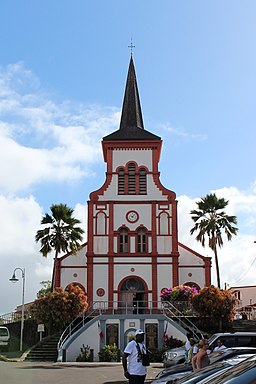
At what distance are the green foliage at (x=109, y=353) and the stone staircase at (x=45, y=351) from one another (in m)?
2.53

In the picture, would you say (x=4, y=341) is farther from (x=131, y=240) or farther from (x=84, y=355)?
(x=131, y=240)

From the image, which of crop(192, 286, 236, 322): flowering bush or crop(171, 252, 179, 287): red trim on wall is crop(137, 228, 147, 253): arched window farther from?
crop(192, 286, 236, 322): flowering bush

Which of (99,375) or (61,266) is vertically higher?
(61,266)

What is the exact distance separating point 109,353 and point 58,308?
4210mm

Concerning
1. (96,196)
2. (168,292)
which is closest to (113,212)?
(96,196)

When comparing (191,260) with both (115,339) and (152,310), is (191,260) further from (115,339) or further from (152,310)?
(115,339)

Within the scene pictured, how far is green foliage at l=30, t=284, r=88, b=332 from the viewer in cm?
3397

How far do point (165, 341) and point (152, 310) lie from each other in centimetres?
434

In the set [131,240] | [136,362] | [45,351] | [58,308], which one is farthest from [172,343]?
[136,362]

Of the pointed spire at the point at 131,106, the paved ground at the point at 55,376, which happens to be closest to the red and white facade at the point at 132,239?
the pointed spire at the point at 131,106

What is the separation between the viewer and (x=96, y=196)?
45.8 m

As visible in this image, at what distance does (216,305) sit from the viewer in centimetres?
3478

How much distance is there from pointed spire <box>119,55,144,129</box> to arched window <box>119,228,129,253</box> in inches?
367

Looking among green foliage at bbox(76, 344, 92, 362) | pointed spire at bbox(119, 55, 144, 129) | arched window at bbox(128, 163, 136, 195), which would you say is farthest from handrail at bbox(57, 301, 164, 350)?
pointed spire at bbox(119, 55, 144, 129)
